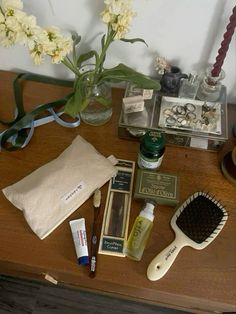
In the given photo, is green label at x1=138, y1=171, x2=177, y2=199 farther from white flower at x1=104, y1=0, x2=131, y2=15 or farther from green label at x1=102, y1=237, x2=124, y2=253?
white flower at x1=104, y1=0, x2=131, y2=15

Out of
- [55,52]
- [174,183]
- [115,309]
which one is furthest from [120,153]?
[115,309]

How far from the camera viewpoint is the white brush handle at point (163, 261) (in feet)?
1.85

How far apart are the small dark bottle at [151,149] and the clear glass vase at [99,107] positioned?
156 mm

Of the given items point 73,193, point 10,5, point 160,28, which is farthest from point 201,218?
point 10,5

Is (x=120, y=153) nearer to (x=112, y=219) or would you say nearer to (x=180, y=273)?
(x=112, y=219)

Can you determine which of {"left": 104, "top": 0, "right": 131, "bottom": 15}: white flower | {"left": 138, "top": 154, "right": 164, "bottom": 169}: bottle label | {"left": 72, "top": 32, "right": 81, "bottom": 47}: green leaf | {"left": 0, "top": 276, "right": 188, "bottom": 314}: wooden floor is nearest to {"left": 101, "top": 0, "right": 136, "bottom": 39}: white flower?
{"left": 104, "top": 0, "right": 131, "bottom": 15}: white flower

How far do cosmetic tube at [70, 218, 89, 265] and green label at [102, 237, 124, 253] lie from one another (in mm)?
34

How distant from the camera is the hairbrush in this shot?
1.87 ft

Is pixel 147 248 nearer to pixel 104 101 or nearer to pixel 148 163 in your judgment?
pixel 148 163

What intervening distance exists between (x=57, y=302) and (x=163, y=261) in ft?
1.96

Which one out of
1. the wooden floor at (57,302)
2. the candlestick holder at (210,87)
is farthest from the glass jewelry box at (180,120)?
the wooden floor at (57,302)

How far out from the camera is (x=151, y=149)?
1.97ft

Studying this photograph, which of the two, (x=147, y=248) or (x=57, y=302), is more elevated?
(x=147, y=248)

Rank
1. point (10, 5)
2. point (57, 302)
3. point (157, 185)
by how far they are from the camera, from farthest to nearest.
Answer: point (57, 302) → point (157, 185) → point (10, 5)
